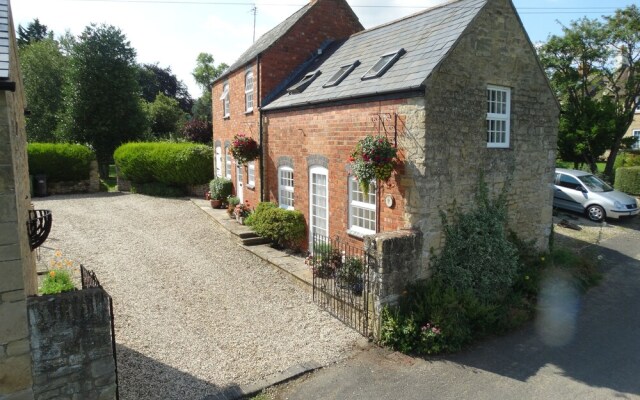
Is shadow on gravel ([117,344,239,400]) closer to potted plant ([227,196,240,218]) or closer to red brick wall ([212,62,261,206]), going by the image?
red brick wall ([212,62,261,206])

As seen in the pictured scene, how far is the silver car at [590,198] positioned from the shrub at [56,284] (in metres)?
18.3

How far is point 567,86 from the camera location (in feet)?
71.0

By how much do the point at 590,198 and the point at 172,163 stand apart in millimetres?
19415

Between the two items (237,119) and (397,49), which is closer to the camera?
(397,49)

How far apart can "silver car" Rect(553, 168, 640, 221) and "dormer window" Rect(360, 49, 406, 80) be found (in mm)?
11770

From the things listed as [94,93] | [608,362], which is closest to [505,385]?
[608,362]

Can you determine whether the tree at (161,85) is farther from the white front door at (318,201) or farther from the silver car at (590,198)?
the silver car at (590,198)

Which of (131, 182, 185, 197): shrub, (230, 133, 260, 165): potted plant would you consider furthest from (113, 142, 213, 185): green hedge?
(230, 133, 260, 165): potted plant

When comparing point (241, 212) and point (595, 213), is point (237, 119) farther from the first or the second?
point (595, 213)

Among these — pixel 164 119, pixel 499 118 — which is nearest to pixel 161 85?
pixel 164 119

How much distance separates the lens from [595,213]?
57.0 ft

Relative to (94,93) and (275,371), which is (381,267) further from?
(94,93)

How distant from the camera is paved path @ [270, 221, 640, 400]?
6.51 metres

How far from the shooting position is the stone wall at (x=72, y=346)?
530 centimetres
